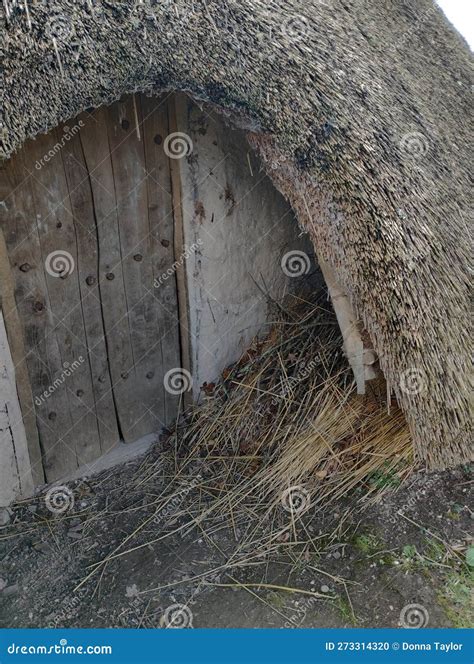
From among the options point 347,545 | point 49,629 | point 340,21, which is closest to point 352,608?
point 347,545

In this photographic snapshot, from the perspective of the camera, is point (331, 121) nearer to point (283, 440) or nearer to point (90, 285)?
point (90, 285)

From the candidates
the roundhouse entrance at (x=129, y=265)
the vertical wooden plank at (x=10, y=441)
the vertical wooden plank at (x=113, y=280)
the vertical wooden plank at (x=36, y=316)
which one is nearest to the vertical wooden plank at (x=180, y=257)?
the roundhouse entrance at (x=129, y=265)

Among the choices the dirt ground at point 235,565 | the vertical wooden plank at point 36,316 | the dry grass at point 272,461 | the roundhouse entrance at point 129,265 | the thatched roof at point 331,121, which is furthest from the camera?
the dry grass at point 272,461

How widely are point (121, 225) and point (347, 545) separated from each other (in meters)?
1.98

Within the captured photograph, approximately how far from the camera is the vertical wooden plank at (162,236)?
3.37m

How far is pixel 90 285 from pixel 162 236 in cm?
48

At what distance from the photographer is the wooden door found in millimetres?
3164

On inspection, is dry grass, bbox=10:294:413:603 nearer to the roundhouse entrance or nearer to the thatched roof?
the roundhouse entrance

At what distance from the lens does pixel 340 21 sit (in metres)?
3.43

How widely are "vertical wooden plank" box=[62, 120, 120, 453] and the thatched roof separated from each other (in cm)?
58

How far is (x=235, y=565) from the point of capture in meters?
3.22

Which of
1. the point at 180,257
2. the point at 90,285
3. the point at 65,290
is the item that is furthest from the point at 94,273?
the point at 180,257

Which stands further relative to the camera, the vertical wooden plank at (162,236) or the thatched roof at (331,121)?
the vertical wooden plank at (162,236)

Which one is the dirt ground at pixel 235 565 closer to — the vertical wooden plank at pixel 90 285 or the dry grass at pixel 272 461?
the dry grass at pixel 272 461
